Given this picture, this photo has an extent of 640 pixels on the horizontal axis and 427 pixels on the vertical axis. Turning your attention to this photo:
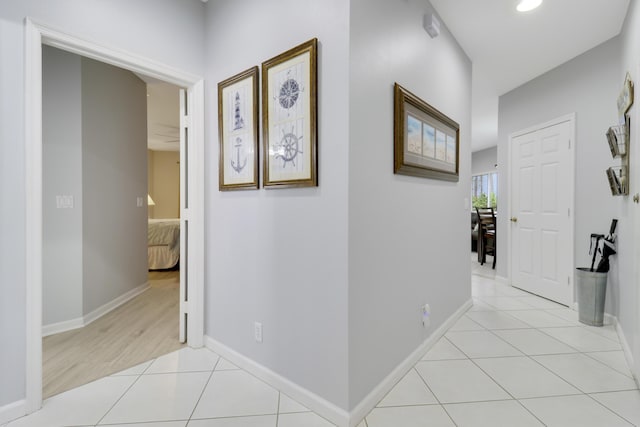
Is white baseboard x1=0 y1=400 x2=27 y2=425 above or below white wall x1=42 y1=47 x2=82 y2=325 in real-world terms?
below

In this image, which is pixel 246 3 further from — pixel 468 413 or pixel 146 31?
pixel 468 413

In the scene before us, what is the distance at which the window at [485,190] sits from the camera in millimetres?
8562

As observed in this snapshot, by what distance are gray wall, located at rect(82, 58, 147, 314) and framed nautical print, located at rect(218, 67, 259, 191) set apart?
1.66 meters

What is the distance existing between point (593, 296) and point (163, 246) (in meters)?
5.56

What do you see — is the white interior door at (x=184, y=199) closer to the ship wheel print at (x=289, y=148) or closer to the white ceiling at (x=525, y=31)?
the ship wheel print at (x=289, y=148)

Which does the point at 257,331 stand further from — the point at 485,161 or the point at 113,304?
the point at 485,161

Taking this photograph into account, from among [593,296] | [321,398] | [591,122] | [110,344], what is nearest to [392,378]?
[321,398]

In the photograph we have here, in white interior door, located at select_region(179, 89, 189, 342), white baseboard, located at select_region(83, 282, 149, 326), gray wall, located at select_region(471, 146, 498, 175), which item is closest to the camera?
white interior door, located at select_region(179, 89, 189, 342)

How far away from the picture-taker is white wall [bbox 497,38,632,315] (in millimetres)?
2883

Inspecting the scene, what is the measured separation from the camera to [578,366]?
2.12 meters

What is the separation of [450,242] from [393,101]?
4.99ft

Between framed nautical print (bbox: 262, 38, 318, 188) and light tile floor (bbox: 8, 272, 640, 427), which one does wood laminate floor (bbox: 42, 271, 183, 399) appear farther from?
framed nautical print (bbox: 262, 38, 318, 188)

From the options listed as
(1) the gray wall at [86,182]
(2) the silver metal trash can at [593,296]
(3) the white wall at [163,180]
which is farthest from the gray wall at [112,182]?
(3) the white wall at [163,180]

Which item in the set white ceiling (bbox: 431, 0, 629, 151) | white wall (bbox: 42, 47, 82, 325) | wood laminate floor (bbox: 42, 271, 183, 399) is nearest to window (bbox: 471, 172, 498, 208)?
white ceiling (bbox: 431, 0, 629, 151)
